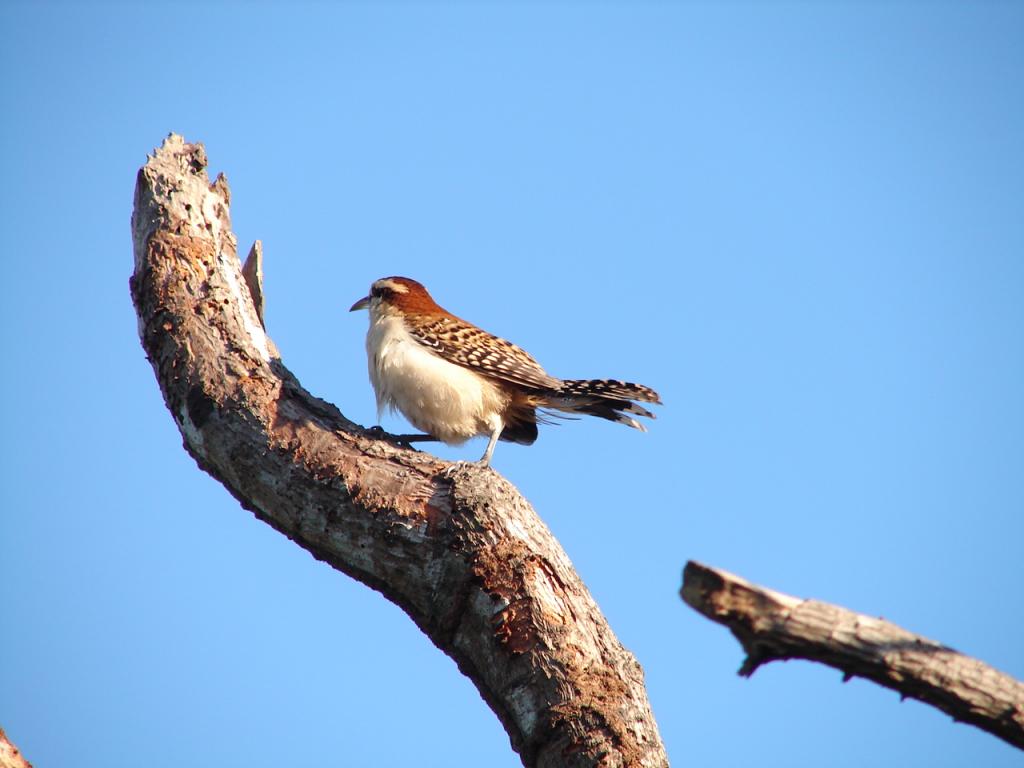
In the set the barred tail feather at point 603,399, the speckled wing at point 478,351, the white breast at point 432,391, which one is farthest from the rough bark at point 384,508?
the barred tail feather at point 603,399

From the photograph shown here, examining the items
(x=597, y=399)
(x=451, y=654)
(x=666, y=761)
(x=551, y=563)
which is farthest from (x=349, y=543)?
(x=597, y=399)

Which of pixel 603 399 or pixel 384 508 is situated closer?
pixel 384 508

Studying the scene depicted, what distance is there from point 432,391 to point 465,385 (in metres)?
0.27

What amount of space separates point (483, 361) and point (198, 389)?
2298 mm

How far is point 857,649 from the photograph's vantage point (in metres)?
3.52

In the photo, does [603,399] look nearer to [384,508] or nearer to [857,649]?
[384,508]

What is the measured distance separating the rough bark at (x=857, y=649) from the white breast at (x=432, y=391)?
4.37 meters

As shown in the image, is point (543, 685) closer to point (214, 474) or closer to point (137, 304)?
point (214, 474)

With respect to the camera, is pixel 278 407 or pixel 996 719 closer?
pixel 996 719

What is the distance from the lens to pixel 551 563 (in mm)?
5473

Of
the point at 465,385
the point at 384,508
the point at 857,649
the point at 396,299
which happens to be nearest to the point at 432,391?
the point at 465,385

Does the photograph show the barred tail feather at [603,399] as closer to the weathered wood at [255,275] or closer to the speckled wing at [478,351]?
the speckled wing at [478,351]

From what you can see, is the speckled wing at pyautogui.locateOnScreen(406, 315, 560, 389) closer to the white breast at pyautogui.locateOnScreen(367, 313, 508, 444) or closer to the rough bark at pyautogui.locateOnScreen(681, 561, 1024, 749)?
the white breast at pyautogui.locateOnScreen(367, 313, 508, 444)

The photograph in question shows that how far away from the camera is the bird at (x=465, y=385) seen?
7.67 meters
